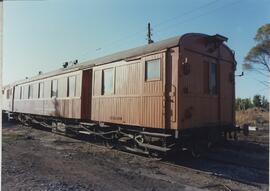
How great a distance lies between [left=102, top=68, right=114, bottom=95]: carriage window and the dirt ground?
1.90m

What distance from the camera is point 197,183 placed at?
571 cm

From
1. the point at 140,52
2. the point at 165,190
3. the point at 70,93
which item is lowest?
the point at 165,190

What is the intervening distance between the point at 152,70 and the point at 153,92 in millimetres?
596

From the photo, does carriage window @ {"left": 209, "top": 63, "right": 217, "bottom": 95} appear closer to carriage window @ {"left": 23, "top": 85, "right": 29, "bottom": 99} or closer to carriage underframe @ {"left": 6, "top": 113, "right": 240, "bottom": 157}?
carriage underframe @ {"left": 6, "top": 113, "right": 240, "bottom": 157}

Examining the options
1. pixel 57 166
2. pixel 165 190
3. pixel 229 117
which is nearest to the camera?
pixel 165 190

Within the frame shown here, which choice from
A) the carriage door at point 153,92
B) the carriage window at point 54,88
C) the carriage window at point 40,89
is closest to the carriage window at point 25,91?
the carriage window at point 40,89

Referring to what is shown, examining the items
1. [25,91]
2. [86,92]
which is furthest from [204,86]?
[25,91]

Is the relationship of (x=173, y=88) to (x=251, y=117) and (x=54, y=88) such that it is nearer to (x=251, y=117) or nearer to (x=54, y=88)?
(x=54, y=88)

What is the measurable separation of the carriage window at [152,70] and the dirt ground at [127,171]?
2.13 metres

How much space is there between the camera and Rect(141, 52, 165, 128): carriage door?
7410 mm

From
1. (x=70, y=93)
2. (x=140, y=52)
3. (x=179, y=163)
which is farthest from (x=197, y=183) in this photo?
(x=70, y=93)

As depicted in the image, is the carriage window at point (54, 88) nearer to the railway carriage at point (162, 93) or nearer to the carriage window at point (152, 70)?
the railway carriage at point (162, 93)

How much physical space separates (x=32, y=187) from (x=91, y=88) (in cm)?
628

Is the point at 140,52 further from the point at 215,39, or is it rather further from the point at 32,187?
the point at 32,187
